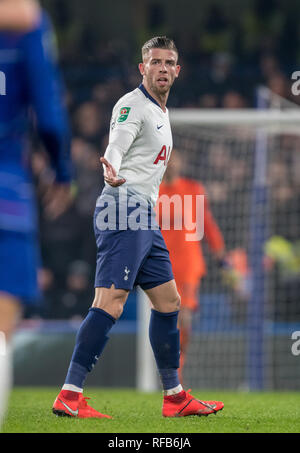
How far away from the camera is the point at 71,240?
991 cm

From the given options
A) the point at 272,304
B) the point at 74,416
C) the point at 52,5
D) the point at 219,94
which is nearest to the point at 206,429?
the point at 74,416

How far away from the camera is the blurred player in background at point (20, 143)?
2.76 meters

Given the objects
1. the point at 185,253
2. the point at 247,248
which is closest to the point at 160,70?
the point at 185,253

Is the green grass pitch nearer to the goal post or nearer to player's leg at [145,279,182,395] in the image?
player's leg at [145,279,182,395]

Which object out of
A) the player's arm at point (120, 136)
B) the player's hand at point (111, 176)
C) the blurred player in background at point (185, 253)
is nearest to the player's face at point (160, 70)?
the player's arm at point (120, 136)

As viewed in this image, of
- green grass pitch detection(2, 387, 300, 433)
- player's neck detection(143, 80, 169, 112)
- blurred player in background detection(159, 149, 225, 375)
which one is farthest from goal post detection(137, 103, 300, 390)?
player's neck detection(143, 80, 169, 112)

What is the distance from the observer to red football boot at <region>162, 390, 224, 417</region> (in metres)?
4.40

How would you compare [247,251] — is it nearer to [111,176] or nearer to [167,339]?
[167,339]

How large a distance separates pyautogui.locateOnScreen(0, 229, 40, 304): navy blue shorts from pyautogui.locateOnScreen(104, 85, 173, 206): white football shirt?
144cm

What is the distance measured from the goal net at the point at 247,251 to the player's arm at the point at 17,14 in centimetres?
502

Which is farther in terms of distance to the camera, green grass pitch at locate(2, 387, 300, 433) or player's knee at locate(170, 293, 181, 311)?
player's knee at locate(170, 293, 181, 311)

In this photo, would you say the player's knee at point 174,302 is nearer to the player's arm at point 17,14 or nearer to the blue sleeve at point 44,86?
the blue sleeve at point 44,86

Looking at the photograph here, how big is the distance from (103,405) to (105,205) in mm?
1560
